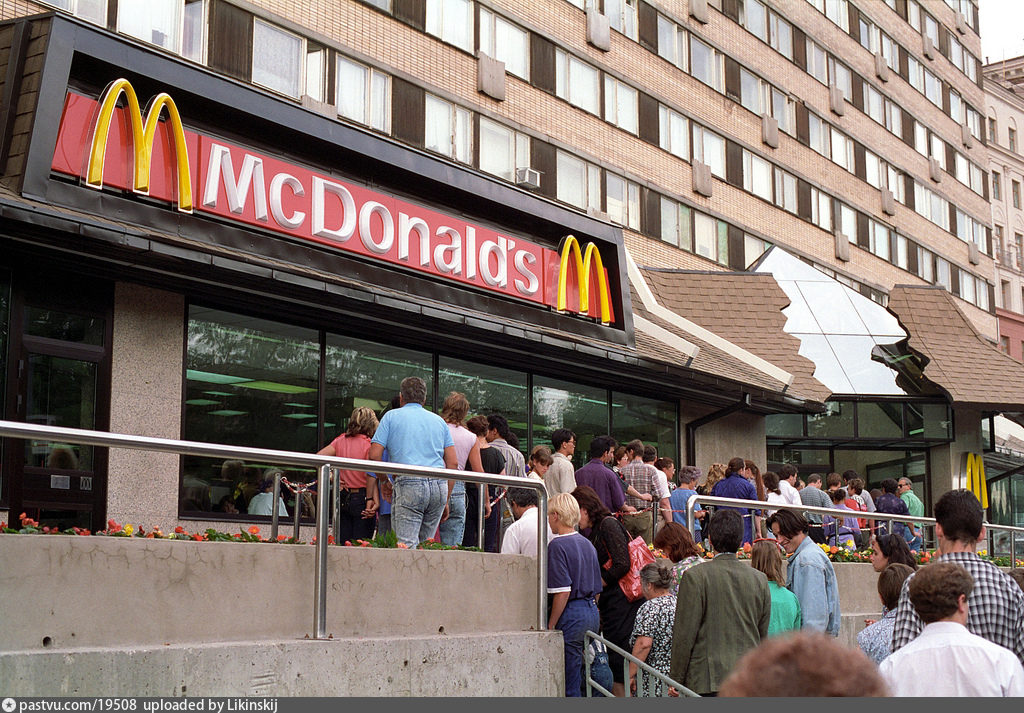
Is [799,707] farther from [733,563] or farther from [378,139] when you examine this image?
[378,139]

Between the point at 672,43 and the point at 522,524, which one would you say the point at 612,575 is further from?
the point at 672,43

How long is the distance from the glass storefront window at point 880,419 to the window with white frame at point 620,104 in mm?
8367

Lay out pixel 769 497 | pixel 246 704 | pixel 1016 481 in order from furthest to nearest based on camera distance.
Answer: pixel 1016 481
pixel 769 497
pixel 246 704

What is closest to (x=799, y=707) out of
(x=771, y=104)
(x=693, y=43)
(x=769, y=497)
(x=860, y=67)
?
(x=769, y=497)

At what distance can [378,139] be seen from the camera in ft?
49.3

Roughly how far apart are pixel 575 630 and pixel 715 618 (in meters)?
1.75

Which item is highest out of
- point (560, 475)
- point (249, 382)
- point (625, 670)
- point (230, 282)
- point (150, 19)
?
point (150, 19)

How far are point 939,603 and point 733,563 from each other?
2.68m

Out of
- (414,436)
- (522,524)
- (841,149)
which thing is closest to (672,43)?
(841,149)

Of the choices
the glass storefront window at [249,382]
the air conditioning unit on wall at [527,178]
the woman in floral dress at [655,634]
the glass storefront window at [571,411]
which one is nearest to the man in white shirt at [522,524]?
the woman in floral dress at [655,634]

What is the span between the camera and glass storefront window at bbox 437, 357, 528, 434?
16672mm

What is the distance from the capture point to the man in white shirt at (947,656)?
15.6ft

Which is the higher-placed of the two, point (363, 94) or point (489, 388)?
point (363, 94)

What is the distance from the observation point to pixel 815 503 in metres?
14.9
